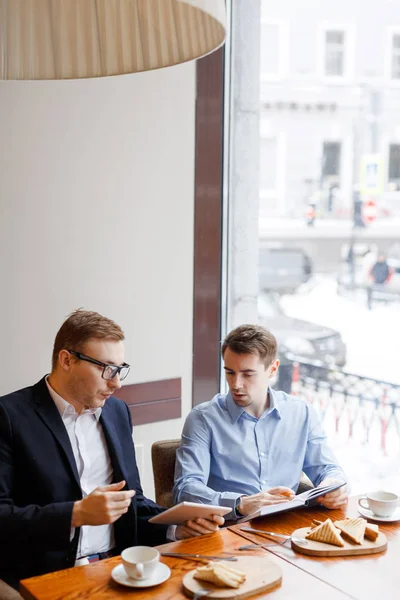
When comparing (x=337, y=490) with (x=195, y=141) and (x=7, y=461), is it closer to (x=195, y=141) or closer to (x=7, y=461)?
(x=7, y=461)

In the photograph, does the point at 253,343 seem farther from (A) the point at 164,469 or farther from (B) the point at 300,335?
(B) the point at 300,335

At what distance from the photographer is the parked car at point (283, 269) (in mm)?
3775

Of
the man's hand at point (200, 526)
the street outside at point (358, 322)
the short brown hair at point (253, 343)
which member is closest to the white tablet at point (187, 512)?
the man's hand at point (200, 526)

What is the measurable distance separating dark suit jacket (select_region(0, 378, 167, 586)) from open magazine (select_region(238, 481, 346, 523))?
1.14 ft

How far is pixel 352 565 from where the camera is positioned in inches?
74.0

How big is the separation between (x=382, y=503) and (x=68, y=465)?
946 mm

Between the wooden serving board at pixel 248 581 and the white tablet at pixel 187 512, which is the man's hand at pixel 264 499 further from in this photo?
the wooden serving board at pixel 248 581

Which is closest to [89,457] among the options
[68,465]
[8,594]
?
[68,465]

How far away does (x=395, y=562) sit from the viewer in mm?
1905

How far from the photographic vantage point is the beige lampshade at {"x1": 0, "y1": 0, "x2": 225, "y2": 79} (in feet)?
4.33

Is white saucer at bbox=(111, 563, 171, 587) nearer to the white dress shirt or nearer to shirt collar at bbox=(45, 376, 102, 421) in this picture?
the white dress shirt

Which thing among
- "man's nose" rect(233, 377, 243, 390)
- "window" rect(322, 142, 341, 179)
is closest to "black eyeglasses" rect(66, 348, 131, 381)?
"man's nose" rect(233, 377, 243, 390)

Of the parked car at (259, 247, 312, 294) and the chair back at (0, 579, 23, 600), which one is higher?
the parked car at (259, 247, 312, 294)

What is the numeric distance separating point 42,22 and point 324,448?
72.4 inches
